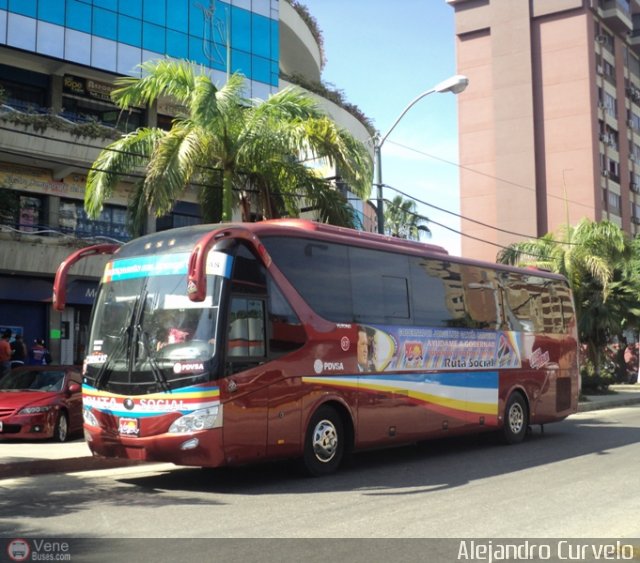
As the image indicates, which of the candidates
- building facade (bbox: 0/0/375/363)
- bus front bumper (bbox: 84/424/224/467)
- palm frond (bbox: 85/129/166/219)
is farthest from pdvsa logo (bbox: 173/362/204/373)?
building facade (bbox: 0/0/375/363)

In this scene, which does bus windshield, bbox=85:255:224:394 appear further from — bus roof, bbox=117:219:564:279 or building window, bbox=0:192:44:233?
building window, bbox=0:192:44:233

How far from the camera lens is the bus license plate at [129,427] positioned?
973 cm

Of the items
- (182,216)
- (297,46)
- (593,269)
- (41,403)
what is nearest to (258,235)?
(41,403)

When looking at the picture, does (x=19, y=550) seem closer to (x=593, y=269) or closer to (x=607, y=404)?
(x=607, y=404)

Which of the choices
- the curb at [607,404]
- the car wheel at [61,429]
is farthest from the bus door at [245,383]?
the curb at [607,404]

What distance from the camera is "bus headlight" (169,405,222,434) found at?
9352 mm

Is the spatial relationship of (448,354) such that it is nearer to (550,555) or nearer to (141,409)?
(141,409)

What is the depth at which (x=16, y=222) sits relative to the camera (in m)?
26.5

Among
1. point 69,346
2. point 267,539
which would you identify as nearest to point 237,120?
point 267,539

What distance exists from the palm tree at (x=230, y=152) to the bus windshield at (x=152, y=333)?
577cm

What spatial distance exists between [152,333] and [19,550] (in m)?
3.73

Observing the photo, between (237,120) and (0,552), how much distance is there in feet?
38.3

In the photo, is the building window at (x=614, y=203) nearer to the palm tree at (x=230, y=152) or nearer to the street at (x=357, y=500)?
the palm tree at (x=230, y=152)

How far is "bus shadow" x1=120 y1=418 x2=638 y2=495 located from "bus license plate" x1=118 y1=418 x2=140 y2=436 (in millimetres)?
893
